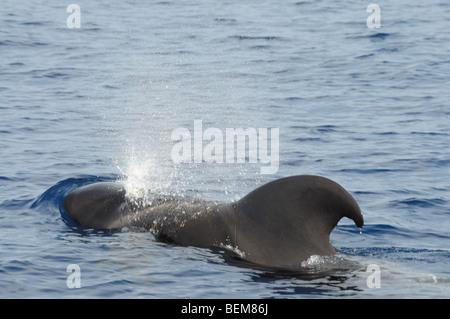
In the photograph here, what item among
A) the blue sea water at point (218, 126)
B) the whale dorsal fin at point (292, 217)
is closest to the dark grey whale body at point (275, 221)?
the whale dorsal fin at point (292, 217)

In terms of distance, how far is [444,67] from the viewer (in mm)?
28062

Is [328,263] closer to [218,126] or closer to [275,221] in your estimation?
[275,221]

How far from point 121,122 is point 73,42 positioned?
44.6 feet

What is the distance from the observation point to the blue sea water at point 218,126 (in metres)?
10.2

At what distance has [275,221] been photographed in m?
10.0

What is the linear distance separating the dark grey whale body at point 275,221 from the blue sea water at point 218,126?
242 millimetres

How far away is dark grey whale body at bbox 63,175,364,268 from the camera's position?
9.82m

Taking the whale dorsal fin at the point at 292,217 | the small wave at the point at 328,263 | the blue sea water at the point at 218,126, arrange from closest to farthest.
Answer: the whale dorsal fin at the point at 292,217, the small wave at the point at 328,263, the blue sea water at the point at 218,126

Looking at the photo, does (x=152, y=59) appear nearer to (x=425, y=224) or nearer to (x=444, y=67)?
(x=444, y=67)

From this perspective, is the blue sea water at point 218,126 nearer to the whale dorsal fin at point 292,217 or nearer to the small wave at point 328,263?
the small wave at point 328,263

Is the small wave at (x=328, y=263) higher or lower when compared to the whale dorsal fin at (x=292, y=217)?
lower

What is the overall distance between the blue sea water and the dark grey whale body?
242mm

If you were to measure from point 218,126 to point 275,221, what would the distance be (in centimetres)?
1112
